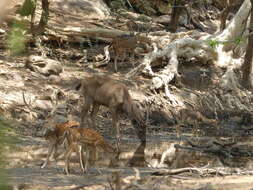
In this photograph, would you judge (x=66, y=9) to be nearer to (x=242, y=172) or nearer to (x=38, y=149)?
(x=38, y=149)

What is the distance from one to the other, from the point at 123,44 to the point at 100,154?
32.5 ft

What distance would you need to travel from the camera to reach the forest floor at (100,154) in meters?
8.31

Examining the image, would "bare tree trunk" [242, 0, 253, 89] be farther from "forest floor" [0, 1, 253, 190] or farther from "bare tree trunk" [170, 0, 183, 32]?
"bare tree trunk" [170, 0, 183, 32]

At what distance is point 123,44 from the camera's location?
20.3 m

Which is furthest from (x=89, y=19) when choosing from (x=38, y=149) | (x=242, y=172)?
(x=242, y=172)

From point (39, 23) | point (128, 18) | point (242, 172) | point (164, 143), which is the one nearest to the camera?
point (242, 172)

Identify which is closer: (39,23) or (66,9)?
(39,23)

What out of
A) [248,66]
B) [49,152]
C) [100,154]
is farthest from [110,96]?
[248,66]

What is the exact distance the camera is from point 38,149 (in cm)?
1159

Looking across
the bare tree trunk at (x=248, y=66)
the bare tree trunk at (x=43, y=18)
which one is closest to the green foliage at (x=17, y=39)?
the bare tree trunk at (x=43, y=18)

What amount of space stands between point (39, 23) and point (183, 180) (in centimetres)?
1218

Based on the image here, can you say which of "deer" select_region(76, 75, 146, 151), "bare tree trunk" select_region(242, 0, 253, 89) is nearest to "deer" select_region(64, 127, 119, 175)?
"deer" select_region(76, 75, 146, 151)

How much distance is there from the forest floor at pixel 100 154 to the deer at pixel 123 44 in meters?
0.60

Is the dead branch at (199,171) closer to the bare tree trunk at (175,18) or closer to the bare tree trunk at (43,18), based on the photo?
the bare tree trunk at (43,18)
